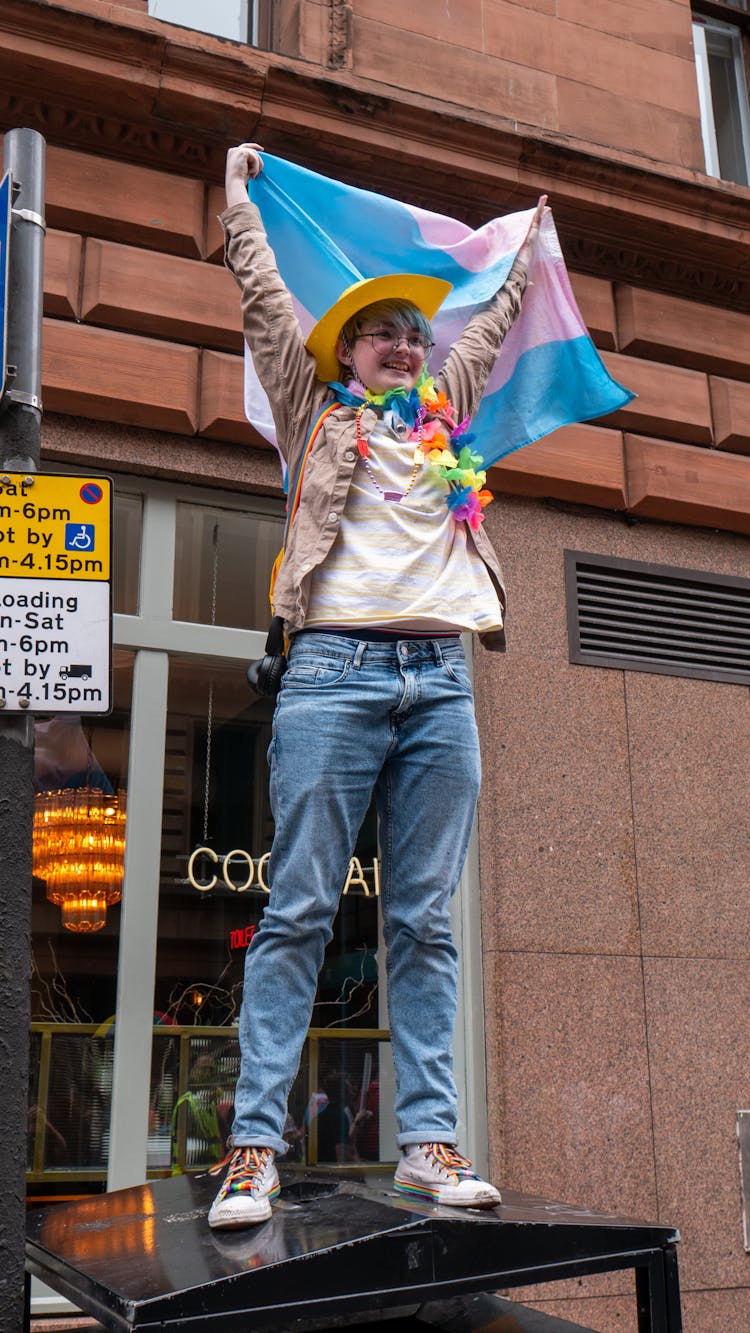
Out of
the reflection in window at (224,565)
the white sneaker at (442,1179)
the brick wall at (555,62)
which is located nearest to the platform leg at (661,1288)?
the white sneaker at (442,1179)

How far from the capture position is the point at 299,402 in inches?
136

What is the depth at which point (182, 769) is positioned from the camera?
530 centimetres

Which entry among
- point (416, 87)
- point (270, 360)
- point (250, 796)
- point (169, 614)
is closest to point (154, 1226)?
point (270, 360)

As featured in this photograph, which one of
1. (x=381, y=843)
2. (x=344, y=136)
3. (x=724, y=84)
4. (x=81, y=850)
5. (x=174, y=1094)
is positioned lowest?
(x=174, y=1094)

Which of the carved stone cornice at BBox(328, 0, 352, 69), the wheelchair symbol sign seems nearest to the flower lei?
the wheelchair symbol sign

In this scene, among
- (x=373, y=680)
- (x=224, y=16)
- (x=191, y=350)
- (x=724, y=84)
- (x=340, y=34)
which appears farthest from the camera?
(x=724, y=84)

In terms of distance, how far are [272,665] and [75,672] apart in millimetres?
610

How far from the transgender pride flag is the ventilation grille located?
6.35 ft

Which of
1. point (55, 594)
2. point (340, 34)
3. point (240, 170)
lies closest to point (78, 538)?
point (55, 594)

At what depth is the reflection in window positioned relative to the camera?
18.1ft

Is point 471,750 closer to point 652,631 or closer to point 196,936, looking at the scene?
point 196,936

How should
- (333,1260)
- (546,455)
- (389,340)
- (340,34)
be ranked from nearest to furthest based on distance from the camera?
(333,1260) < (389,340) < (546,455) < (340,34)

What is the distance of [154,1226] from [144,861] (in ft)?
7.93

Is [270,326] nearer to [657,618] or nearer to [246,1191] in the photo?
[246,1191]
